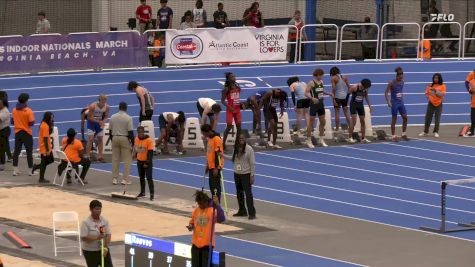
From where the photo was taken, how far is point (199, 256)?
19312 millimetres

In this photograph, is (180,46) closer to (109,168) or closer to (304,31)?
(304,31)

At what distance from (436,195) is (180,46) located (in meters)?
11.9

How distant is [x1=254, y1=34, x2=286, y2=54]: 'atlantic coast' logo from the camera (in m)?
39.3

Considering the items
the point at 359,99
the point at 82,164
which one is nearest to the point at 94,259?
the point at 82,164

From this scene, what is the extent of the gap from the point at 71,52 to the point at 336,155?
8.20 metres

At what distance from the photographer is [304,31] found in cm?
4094

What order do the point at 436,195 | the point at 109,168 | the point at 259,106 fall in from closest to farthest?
the point at 436,195 < the point at 109,168 < the point at 259,106

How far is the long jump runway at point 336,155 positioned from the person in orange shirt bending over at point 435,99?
767 mm

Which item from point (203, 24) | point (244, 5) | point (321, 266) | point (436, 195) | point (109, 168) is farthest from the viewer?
point (244, 5)

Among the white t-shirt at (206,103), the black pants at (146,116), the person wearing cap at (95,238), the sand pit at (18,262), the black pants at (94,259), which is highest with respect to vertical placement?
the white t-shirt at (206,103)

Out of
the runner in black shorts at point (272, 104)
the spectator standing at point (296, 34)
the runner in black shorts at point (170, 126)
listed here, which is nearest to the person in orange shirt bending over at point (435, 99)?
the runner in black shorts at point (272, 104)

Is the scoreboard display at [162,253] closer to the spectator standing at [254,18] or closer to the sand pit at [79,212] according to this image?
the sand pit at [79,212]

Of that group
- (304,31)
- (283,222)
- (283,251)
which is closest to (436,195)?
(283,222)

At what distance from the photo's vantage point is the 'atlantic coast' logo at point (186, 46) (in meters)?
38.2
